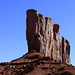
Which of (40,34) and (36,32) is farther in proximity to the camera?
(40,34)

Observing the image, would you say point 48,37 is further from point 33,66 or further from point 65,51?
point 65,51

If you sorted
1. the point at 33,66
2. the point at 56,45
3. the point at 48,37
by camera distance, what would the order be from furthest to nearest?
the point at 56,45 → the point at 48,37 → the point at 33,66

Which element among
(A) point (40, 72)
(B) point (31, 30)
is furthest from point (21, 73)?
(B) point (31, 30)

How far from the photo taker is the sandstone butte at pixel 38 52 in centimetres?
4546

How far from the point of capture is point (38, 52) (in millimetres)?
55625

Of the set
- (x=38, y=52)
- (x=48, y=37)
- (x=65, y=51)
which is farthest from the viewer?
(x=65, y=51)

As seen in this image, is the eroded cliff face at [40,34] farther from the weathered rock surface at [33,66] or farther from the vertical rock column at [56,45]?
the weathered rock surface at [33,66]

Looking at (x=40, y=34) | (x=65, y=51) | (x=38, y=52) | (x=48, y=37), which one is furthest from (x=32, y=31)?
(x=65, y=51)

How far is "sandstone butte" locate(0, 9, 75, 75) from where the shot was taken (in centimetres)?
4546

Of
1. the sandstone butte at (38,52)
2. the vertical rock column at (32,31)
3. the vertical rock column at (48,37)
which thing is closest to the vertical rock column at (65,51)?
the sandstone butte at (38,52)

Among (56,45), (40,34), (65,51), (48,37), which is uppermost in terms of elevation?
(40,34)

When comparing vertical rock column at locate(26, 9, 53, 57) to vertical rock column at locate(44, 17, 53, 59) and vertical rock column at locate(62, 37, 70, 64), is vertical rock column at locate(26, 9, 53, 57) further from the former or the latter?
vertical rock column at locate(62, 37, 70, 64)

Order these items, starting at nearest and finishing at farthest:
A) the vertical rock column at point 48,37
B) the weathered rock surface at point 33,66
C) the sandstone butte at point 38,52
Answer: the weathered rock surface at point 33,66 → the sandstone butte at point 38,52 → the vertical rock column at point 48,37

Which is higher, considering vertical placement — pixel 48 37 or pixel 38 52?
pixel 48 37
